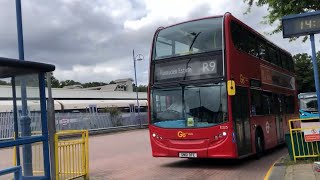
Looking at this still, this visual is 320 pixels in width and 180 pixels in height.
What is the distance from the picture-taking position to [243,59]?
13.0 m

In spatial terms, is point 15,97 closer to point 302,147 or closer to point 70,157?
point 70,157

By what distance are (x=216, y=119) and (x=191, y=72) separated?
1538 millimetres

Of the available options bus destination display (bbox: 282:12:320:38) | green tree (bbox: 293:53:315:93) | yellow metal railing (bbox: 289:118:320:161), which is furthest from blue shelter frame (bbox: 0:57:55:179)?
green tree (bbox: 293:53:315:93)

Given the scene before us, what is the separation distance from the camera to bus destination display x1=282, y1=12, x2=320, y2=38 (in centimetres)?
1025

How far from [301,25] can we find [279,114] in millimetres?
7376

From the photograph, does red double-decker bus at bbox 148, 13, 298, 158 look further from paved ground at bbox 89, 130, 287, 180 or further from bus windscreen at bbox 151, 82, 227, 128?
paved ground at bbox 89, 130, 287, 180

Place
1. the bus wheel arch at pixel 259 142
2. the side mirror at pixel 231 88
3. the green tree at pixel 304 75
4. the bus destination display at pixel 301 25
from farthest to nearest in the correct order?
the green tree at pixel 304 75 < the bus wheel arch at pixel 259 142 < the side mirror at pixel 231 88 < the bus destination display at pixel 301 25

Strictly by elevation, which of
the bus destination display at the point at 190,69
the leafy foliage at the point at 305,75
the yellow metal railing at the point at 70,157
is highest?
the leafy foliage at the point at 305,75

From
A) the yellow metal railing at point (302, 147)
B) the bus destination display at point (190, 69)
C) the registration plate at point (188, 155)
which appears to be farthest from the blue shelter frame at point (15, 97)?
the yellow metal railing at point (302, 147)

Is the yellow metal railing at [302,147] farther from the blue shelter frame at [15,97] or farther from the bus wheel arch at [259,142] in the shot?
the blue shelter frame at [15,97]

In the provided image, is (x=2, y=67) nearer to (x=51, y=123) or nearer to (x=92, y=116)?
(x=51, y=123)

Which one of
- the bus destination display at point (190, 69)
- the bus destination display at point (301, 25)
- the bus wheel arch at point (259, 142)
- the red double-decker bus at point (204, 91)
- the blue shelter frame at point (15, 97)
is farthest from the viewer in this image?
the bus wheel arch at point (259, 142)

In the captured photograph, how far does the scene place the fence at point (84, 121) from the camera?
25.4 meters

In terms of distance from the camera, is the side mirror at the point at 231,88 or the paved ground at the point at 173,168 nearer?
the paved ground at the point at 173,168
